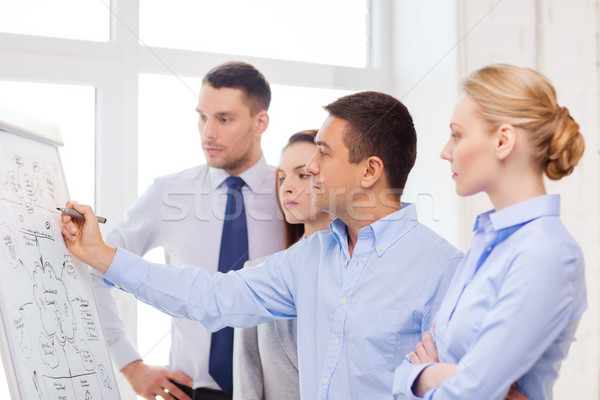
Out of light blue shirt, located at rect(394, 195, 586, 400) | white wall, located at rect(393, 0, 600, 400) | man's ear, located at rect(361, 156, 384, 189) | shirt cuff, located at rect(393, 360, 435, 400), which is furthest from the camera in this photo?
white wall, located at rect(393, 0, 600, 400)

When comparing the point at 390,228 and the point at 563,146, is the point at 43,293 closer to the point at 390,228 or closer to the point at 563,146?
the point at 390,228

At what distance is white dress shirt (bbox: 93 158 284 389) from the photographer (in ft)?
6.65

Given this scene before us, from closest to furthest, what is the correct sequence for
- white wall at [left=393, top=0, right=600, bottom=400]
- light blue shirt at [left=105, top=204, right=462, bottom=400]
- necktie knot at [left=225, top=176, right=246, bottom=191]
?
light blue shirt at [left=105, top=204, right=462, bottom=400] → necktie knot at [left=225, top=176, right=246, bottom=191] → white wall at [left=393, top=0, right=600, bottom=400]

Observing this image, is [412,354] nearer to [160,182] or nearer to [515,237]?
[515,237]

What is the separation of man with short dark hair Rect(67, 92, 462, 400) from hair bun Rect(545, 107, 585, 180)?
38cm

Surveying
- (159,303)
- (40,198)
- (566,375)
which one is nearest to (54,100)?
(40,198)

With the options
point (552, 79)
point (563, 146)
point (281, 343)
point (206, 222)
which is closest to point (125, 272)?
point (281, 343)

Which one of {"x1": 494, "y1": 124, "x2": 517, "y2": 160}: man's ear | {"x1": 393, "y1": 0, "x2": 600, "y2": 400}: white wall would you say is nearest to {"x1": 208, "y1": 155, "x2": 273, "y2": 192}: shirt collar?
{"x1": 393, "y1": 0, "x2": 600, "y2": 400}: white wall

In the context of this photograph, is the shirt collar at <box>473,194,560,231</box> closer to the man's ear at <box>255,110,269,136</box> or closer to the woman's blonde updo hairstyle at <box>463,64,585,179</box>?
the woman's blonde updo hairstyle at <box>463,64,585,179</box>

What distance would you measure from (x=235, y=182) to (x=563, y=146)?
1248mm

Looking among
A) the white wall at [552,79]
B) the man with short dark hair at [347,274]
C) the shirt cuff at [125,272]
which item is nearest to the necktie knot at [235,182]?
the man with short dark hair at [347,274]

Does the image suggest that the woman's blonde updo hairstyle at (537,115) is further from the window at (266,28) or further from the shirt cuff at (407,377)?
the window at (266,28)

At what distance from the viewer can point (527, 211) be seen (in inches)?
43.4

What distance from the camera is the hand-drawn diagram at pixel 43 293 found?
123 cm
